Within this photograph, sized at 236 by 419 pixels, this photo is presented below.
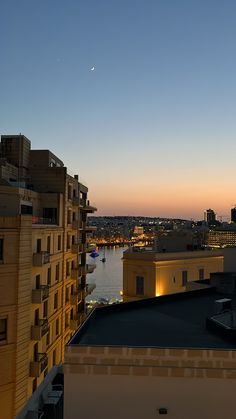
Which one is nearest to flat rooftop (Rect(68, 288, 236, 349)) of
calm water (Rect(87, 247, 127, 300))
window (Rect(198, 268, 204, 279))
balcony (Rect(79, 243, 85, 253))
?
window (Rect(198, 268, 204, 279))

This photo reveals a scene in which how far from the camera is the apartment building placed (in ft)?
76.5

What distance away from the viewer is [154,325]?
13578 millimetres

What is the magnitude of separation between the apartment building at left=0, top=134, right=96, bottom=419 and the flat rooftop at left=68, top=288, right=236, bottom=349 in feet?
32.3

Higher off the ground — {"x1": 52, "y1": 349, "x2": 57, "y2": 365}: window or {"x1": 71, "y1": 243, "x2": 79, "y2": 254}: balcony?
{"x1": 71, "y1": 243, "x2": 79, "y2": 254}: balcony

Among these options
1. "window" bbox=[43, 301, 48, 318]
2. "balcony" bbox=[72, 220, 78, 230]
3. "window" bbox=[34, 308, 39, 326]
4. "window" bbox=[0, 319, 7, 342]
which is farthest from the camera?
"balcony" bbox=[72, 220, 78, 230]

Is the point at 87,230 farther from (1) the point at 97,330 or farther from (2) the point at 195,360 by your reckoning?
(2) the point at 195,360

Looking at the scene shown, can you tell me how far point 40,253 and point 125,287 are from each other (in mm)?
12183

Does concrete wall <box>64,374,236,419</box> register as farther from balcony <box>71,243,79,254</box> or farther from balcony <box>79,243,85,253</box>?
balcony <box>79,243,85,253</box>

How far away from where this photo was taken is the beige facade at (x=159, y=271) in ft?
113

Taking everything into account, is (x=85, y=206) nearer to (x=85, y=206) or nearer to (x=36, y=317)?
(x=85, y=206)

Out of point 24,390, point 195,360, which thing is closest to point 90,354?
point 195,360

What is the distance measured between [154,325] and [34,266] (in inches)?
543

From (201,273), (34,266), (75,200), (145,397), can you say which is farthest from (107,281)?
(145,397)

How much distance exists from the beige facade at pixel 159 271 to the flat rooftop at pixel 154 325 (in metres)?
16.0
